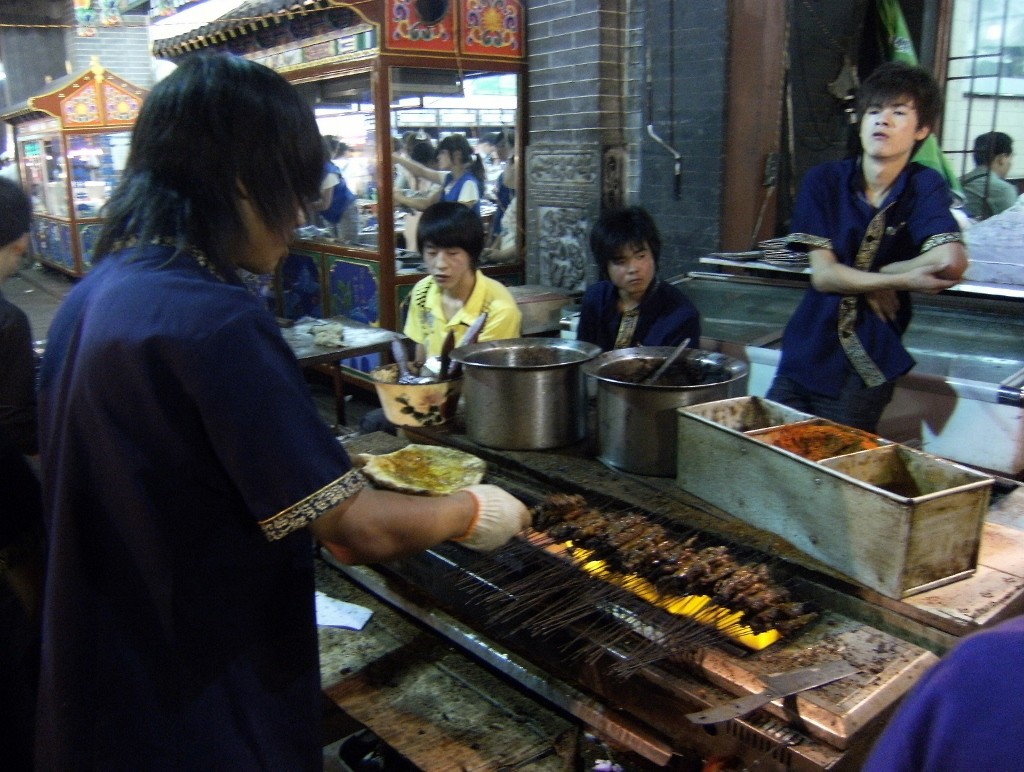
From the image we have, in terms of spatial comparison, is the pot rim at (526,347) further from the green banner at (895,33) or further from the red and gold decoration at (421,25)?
the red and gold decoration at (421,25)

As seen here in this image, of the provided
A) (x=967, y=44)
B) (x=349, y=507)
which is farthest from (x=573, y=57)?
(x=349, y=507)

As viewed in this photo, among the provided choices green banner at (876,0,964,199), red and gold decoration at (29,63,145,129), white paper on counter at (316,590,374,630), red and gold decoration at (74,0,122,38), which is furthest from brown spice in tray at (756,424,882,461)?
red and gold decoration at (74,0,122,38)

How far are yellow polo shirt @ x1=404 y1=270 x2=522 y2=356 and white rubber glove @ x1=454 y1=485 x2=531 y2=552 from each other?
85.0 inches

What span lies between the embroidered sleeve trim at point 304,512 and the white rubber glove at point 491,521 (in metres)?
0.48

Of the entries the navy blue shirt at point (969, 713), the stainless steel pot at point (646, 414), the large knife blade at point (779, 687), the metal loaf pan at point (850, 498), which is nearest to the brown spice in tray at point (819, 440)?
the metal loaf pan at point (850, 498)

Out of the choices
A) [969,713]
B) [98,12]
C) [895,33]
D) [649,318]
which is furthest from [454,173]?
[98,12]

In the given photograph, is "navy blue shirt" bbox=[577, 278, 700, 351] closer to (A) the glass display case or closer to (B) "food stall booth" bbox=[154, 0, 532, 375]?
(B) "food stall booth" bbox=[154, 0, 532, 375]

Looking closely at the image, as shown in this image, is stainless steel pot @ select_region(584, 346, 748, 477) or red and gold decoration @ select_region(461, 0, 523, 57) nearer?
stainless steel pot @ select_region(584, 346, 748, 477)

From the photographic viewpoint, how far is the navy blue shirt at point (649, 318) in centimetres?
364

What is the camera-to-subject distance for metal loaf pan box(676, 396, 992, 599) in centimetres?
186

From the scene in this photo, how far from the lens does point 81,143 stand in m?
13.5

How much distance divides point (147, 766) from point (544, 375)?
5.35 feet

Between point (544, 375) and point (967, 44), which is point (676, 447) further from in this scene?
point (967, 44)

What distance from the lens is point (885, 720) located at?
1.66m
